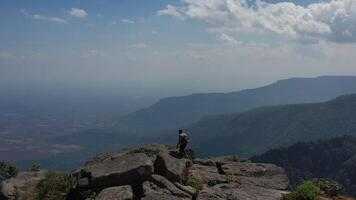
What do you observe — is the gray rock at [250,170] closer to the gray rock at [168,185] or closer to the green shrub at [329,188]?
the green shrub at [329,188]

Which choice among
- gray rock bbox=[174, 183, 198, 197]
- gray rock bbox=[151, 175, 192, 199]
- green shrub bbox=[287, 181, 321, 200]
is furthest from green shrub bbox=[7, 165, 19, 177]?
green shrub bbox=[287, 181, 321, 200]

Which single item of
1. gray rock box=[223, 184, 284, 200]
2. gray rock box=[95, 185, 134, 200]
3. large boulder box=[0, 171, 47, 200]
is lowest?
large boulder box=[0, 171, 47, 200]

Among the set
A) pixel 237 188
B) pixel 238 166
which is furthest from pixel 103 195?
pixel 238 166

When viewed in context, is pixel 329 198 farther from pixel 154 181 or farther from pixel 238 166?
pixel 154 181

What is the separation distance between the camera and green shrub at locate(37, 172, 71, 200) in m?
28.5

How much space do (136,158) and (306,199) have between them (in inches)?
402

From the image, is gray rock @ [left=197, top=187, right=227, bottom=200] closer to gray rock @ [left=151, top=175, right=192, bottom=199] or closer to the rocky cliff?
the rocky cliff

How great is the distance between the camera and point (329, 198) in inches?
1136

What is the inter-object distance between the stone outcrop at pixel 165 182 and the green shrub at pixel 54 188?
2.18ft

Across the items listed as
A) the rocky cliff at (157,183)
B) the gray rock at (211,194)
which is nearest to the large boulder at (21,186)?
the rocky cliff at (157,183)

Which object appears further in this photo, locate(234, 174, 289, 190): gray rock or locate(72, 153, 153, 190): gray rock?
locate(234, 174, 289, 190): gray rock

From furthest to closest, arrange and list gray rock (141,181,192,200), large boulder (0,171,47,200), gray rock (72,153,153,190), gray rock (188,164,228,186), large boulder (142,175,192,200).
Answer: gray rock (188,164,228,186)
large boulder (0,171,47,200)
gray rock (72,153,153,190)
large boulder (142,175,192,200)
gray rock (141,181,192,200)

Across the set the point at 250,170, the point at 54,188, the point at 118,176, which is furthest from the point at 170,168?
the point at 250,170

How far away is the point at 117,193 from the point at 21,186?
27.9 ft
